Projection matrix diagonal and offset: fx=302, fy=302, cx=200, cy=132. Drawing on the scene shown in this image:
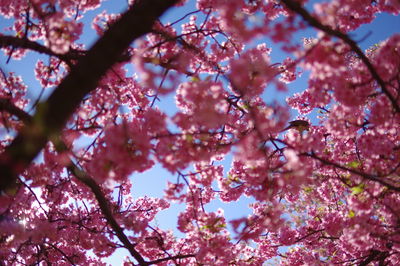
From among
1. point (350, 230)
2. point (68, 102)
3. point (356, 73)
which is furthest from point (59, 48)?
point (350, 230)

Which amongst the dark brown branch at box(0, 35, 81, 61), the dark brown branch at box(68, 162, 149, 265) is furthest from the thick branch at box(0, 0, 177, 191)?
the dark brown branch at box(68, 162, 149, 265)

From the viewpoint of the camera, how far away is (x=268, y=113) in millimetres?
4551

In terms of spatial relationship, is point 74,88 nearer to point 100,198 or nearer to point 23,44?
point 23,44

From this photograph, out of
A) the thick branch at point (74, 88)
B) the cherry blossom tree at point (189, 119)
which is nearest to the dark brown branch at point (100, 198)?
the cherry blossom tree at point (189, 119)

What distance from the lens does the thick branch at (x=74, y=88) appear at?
2.66 metres

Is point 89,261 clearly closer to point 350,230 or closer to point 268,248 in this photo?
point 268,248

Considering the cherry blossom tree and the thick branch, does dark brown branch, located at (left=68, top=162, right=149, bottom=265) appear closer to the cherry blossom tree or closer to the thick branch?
the cherry blossom tree

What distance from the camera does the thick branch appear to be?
266 cm

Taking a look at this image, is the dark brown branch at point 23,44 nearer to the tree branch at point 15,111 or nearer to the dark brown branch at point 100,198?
the tree branch at point 15,111

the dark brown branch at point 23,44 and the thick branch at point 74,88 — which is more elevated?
the dark brown branch at point 23,44

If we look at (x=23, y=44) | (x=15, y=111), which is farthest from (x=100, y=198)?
(x=23, y=44)

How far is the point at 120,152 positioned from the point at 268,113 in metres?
2.34

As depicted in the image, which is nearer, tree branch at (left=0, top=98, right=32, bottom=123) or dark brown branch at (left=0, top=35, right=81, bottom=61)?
tree branch at (left=0, top=98, right=32, bottom=123)

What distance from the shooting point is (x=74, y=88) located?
8.79 ft
